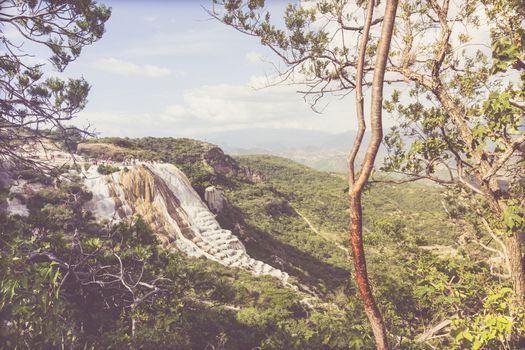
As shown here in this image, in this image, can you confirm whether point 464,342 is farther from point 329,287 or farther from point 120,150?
point 120,150

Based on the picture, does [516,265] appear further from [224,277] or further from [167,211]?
[167,211]

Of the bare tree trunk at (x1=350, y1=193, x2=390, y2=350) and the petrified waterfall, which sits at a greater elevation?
the bare tree trunk at (x1=350, y1=193, x2=390, y2=350)

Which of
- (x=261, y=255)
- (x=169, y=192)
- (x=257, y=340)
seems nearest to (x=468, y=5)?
(x=257, y=340)

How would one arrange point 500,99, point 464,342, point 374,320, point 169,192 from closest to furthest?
1. point 374,320
2. point 500,99
3. point 464,342
4. point 169,192

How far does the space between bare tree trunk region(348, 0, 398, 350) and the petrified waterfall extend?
28.8 meters

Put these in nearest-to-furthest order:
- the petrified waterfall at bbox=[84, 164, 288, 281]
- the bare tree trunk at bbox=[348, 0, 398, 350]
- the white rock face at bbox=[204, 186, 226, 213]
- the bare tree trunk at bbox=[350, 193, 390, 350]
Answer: the bare tree trunk at bbox=[348, 0, 398, 350] < the bare tree trunk at bbox=[350, 193, 390, 350] < the petrified waterfall at bbox=[84, 164, 288, 281] < the white rock face at bbox=[204, 186, 226, 213]

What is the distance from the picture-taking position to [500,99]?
335cm

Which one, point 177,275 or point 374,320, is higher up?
point 374,320

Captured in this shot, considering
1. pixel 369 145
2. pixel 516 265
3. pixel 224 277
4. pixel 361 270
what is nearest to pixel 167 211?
pixel 224 277

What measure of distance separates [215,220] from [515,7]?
3515 cm

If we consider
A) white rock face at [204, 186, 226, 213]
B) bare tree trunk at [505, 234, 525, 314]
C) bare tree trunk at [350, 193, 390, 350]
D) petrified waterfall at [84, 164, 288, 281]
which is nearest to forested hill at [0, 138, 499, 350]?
bare tree trunk at [505, 234, 525, 314]

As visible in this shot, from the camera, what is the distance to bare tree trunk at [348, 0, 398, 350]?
2.75 m

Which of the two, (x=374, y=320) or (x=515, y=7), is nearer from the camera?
(x=374, y=320)

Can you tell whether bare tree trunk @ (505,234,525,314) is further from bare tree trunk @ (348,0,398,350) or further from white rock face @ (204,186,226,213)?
white rock face @ (204,186,226,213)
